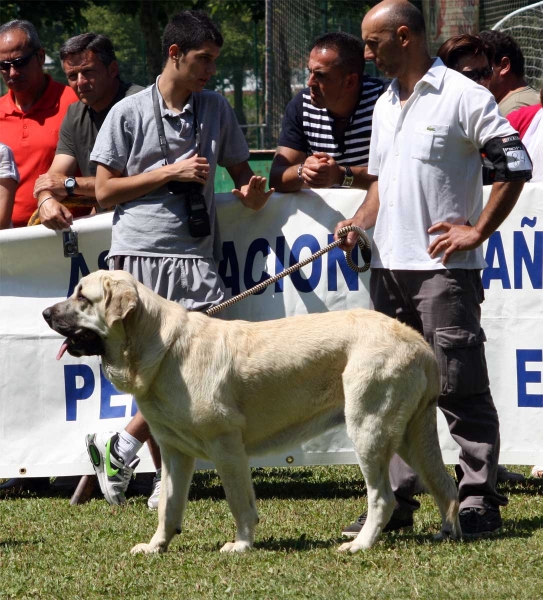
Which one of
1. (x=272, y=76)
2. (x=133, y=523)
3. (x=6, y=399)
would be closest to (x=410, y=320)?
(x=133, y=523)

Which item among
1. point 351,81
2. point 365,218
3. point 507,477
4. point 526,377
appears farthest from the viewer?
point 507,477

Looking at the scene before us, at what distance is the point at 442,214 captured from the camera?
4707mm

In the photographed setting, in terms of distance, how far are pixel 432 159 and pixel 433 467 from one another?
4.83ft

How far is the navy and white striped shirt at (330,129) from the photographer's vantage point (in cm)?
569

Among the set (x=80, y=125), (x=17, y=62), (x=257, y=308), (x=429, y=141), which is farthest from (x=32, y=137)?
(x=429, y=141)

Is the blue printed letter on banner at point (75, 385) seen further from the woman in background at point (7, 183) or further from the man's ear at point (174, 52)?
the man's ear at point (174, 52)

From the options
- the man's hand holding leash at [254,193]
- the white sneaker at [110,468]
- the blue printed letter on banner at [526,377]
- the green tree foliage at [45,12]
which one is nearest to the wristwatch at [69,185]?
the man's hand holding leash at [254,193]

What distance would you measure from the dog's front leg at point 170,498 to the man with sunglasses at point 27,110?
102 inches

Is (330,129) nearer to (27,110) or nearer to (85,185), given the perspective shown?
(85,185)

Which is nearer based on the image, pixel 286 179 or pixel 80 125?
pixel 286 179

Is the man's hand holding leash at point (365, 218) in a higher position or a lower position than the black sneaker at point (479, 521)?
higher

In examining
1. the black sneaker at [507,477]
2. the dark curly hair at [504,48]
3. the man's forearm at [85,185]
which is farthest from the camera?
the dark curly hair at [504,48]

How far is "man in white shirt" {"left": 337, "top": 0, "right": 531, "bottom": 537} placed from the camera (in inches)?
181

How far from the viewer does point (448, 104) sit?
15.1 feet
